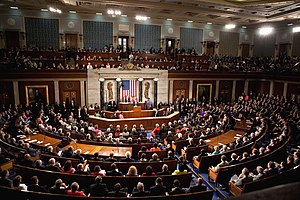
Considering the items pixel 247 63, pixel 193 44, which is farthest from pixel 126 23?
pixel 247 63

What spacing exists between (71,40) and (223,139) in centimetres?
1875

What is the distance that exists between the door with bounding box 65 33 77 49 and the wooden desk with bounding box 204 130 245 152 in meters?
18.0

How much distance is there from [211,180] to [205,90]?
607 inches

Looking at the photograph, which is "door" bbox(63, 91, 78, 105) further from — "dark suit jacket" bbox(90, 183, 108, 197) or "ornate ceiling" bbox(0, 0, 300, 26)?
"dark suit jacket" bbox(90, 183, 108, 197)

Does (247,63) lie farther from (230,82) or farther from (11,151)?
(11,151)

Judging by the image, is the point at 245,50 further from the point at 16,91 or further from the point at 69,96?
the point at 16,91

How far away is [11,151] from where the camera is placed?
8.20 meters

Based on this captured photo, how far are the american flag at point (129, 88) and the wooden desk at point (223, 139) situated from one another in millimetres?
9337

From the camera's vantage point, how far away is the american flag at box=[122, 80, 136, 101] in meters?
19.0

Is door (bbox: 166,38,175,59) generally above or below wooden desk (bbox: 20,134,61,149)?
above

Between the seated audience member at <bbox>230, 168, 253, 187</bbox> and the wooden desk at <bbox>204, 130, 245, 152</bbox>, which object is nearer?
the seated audience member at <bbox>230, 168, 253, 187</bbox>

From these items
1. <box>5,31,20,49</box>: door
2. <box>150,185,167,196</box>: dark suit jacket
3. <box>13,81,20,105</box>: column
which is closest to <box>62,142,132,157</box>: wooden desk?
<box>150,185,167,196</box>: dark suit jacket

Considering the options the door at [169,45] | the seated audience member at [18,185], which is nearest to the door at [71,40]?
the door at [169,45]

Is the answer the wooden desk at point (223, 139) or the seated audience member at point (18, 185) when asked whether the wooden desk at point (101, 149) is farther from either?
the wooden desk at point (223, 139)
